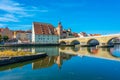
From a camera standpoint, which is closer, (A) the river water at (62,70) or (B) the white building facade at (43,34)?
(A) the river water at (62,70)

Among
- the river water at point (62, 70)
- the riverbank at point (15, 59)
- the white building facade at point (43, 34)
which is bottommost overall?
the river water at point (62, 70)

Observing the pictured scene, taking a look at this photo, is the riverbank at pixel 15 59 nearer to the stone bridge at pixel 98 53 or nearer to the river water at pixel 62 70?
the river water at pixel 62 70

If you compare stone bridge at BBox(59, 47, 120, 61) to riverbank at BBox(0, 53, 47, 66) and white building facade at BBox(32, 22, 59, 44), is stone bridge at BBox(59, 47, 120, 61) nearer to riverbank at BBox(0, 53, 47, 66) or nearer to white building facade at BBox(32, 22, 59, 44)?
riverbank at BBox(0, 53, 47, 66)

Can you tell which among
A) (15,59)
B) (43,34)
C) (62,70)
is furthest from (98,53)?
(43,34)

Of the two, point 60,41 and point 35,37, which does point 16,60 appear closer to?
point 35,37

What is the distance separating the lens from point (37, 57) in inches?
1288

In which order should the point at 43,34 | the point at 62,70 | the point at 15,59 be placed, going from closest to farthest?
the point at 62,70 < the point at 15,59 < the point at 43,34

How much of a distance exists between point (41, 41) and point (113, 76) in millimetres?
74704

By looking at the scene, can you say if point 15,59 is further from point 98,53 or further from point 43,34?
point 43,34

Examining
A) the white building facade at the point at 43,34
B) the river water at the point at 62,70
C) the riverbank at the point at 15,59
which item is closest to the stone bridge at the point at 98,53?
the river water at the point at 62,70

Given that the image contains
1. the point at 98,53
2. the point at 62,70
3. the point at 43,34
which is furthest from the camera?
the point at 43,34

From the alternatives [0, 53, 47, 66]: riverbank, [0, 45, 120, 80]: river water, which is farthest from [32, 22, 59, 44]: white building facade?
[0, 45, 120, 80]: river water

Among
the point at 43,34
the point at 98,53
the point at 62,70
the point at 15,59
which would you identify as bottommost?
the point at 62,70

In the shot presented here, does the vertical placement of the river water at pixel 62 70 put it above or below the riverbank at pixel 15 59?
below
